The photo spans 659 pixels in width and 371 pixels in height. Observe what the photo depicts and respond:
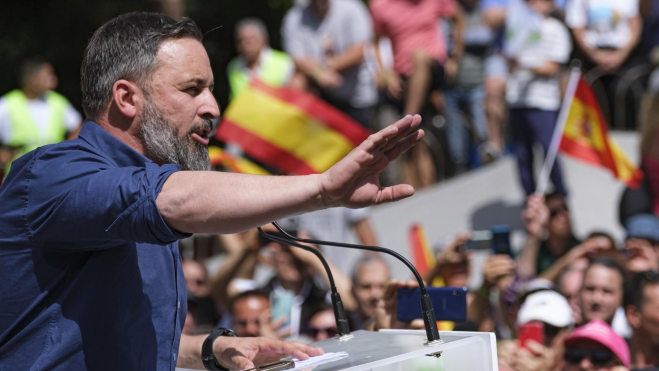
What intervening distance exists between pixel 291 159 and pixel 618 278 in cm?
309

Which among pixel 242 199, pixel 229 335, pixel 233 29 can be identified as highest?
pixel 233 29

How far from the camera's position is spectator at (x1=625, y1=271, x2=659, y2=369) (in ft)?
13.5

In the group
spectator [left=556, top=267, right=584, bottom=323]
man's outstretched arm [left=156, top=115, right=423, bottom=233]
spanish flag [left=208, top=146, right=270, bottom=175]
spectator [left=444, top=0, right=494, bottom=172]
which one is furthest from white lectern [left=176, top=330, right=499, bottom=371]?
spectator [left=444, top=0, right=494, bottom=172]

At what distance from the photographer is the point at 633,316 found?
169 inches

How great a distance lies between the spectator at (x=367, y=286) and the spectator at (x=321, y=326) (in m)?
0.14

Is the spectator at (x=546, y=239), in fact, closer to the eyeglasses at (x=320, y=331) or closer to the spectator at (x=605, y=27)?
the eyeglasses at (x=320, y=331)

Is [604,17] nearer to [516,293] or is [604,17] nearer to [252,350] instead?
[516,293]

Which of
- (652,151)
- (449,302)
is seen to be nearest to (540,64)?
(652,151)

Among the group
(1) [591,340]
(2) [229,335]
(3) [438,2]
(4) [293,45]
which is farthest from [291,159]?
(2) [229,335]

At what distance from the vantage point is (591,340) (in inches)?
153

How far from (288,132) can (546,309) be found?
3.01 m

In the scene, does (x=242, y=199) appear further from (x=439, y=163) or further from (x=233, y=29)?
(x=233, y=29)

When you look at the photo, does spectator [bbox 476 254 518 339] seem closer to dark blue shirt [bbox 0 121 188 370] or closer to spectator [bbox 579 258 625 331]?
spectator [bbox 579 258 625 331]

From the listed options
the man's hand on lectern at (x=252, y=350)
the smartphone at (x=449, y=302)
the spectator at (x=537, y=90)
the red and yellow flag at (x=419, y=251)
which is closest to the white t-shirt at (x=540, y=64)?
the spectator at (x=537, y=90)
